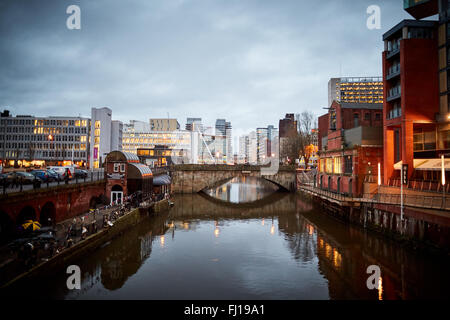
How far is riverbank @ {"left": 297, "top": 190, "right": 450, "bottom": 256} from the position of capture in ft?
76.2

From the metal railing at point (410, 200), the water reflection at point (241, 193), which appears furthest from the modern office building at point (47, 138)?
the metal railing at point (410, 200)

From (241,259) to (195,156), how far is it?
13992 cm

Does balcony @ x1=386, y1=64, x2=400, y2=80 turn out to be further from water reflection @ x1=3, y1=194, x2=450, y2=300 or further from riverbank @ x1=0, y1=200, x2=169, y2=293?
riverbank @ x1=0, y1=200, x2=169, y2=293

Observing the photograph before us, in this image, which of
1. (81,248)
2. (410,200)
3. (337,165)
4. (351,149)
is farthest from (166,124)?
(410,200)

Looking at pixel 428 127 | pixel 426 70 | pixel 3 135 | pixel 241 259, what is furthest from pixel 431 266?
pixel 3 135

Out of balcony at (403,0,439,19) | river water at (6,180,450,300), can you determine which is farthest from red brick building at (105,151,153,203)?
balcony at (403,0,439,19)

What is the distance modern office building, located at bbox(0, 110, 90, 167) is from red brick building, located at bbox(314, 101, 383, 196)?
9864 cm

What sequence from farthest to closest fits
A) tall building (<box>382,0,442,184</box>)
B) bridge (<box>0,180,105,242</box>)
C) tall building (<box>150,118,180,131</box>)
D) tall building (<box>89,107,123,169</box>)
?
tall building (<box>150,118,180,131</box>) < tall building (<box>89,107,123,169</box>) < tall building (<box>382,0,442,184</box>) < bridge (<box>0,180,105,242</box>)

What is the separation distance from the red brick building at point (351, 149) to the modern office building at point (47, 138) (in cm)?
9864

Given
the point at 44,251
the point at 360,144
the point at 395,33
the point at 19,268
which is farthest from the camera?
the point at 360,144

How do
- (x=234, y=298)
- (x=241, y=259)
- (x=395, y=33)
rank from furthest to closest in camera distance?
(x=395, y=33) → (x=241, y=259) → (x=234, y=298)

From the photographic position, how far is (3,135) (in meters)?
114

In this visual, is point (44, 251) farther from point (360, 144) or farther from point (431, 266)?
point (360, 144)
